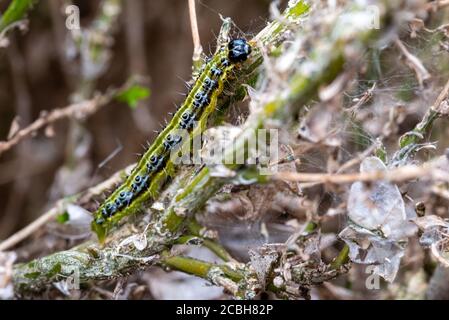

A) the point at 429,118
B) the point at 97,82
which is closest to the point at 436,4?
the point at 429,118

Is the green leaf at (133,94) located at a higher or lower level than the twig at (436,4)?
higher

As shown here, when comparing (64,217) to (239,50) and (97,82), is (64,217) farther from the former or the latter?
(97,82)

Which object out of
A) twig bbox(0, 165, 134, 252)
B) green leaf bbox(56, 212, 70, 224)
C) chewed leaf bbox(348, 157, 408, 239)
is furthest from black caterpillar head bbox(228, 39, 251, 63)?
green leaf bbox(56, 212, 70, 224)

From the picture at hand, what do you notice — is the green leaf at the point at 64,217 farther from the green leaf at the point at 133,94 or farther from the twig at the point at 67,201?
the green leaf at the point at 133,94

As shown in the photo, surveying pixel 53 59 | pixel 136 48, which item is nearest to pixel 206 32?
pixel 136 48

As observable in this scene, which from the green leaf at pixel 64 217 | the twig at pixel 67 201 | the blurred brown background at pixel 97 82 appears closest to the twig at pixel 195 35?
the twig at pixel 67 201
